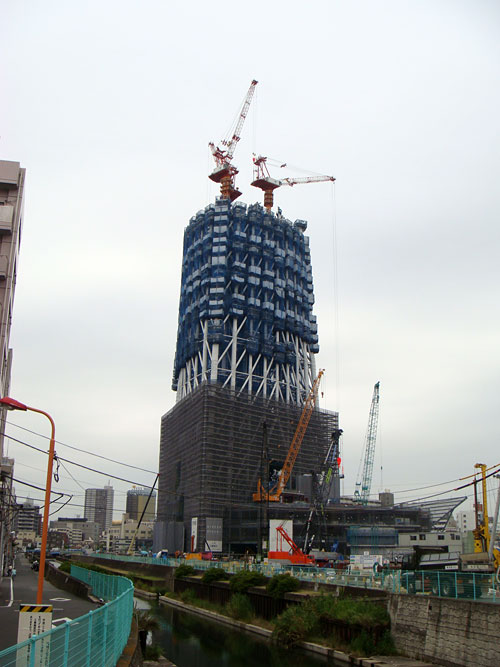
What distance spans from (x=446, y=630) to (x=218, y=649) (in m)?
19.7

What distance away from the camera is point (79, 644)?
609 inches

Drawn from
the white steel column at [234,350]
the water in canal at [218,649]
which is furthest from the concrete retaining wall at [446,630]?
the white steel column at [234,350]

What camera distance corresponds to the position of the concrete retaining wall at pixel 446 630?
32031mm

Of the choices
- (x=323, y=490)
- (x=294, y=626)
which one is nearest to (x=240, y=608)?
(x=294, y=626)

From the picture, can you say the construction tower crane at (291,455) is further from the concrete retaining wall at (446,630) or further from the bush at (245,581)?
the concrete retaining wall at (446,630)

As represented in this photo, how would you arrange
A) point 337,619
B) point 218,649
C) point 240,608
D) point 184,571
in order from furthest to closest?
point 184,571, point 240,608, point 218,649, point 337,619

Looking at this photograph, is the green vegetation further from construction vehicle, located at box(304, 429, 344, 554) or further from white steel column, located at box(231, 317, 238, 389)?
white steel column, located at box(231, 317, 238, 389)

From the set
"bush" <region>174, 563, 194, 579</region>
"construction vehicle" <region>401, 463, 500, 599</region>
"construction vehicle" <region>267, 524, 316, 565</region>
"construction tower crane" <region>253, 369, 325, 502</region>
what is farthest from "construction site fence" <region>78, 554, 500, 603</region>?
"construction tower crane" <region>253, 369, 325, 502</region>

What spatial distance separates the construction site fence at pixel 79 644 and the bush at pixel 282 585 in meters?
29.6

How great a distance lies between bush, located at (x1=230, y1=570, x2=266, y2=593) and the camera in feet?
198

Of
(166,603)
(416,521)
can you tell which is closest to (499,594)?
(166,603)

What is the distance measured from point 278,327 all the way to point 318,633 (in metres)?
140

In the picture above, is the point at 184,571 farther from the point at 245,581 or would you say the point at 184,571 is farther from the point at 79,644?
the point at 79,644

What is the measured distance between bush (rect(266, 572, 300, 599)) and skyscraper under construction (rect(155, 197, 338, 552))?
311 ft
